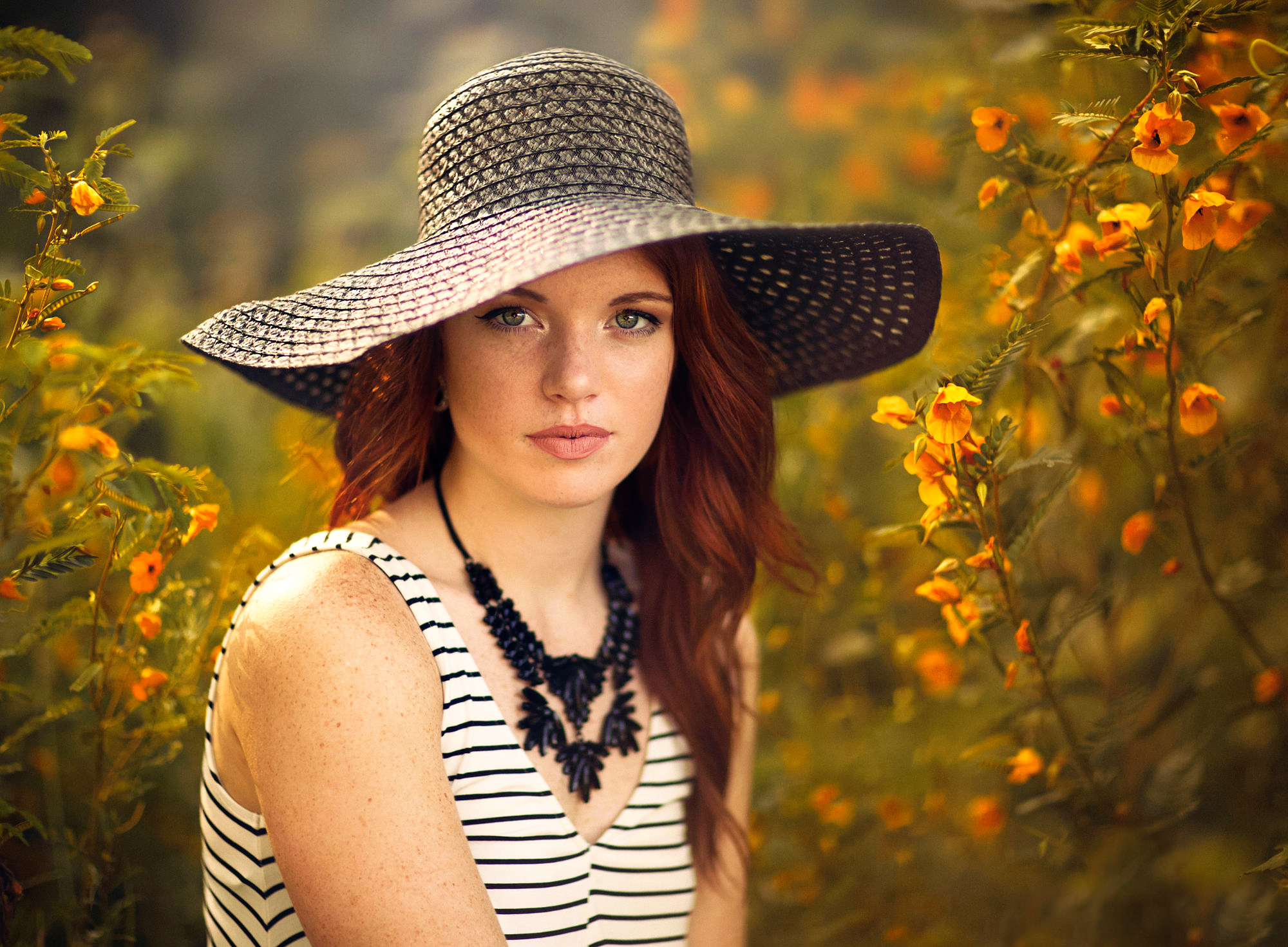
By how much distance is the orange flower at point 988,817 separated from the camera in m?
1.31

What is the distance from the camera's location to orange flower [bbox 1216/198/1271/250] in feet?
3.07

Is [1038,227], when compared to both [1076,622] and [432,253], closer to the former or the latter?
[1076,622]

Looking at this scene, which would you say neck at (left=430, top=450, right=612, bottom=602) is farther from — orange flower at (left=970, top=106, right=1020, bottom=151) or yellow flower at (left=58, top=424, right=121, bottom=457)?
orange flower at (left=970, top=106, right=1020, bottom=151)

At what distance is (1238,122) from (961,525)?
1.62 feet

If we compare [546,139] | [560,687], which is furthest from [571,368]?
[560,687]

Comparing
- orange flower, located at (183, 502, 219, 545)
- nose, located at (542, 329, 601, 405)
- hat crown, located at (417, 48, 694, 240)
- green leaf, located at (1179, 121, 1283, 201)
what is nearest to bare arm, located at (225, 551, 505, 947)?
orange flower, located at (183, 502, 219, 545)

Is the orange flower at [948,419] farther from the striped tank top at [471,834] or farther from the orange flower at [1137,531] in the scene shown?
the striped tank top at [471,834]

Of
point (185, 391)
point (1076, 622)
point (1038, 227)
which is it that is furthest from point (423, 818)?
point (185, 391)

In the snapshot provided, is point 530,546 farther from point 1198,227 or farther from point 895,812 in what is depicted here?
point 1198,227

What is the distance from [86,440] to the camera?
2.75 feet

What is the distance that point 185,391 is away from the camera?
1.92 m

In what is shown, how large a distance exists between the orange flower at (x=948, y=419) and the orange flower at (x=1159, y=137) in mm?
284

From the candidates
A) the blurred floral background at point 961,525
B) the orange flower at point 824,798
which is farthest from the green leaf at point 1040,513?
the orange flower at point 824,798

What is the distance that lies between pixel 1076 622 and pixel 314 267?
2037mm
